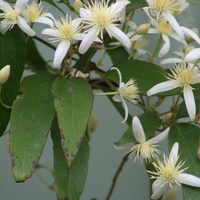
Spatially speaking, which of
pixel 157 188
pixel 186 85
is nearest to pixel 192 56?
pixel 186 85

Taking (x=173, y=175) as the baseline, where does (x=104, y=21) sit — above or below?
above

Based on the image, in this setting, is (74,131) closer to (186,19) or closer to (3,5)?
(3,5)

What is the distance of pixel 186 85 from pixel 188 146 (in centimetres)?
7

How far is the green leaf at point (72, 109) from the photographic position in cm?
54

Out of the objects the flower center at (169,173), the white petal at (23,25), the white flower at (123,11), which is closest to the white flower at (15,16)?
the white petal at (23,25)

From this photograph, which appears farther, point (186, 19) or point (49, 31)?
point (186, 19)

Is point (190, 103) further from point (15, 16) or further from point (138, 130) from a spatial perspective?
point (15, 16)

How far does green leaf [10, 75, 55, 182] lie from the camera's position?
1.81ft

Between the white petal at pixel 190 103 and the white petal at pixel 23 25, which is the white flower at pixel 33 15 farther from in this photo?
the white petal at pixel 190 103

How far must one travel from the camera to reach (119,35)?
60 cm

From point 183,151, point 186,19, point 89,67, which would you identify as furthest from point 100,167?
point 183,151

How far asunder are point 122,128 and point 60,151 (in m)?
0.66

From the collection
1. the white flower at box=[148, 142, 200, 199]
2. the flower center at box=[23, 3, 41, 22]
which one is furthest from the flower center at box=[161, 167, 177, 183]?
the flower center at box=[23, 3, 41, 22]

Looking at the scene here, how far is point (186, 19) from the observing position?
1.24 metres
